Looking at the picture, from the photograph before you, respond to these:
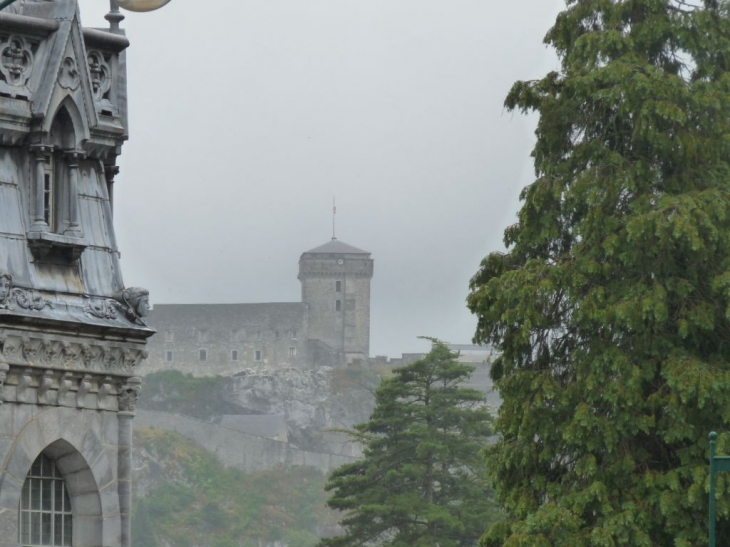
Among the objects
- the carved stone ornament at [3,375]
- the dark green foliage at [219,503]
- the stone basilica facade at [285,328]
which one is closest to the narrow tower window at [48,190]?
the carved stone ornament at [3,375]

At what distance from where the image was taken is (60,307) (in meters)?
12.7

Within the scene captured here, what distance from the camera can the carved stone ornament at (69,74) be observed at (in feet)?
42.8

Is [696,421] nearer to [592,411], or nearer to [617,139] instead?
[592,411]

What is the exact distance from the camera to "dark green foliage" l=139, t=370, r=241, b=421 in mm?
159625

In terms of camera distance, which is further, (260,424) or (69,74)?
(260,424)

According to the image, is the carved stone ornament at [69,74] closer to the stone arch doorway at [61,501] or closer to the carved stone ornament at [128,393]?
the carved stone ornament at [128,393]

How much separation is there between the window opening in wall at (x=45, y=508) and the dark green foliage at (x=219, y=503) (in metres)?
118

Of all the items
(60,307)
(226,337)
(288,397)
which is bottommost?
Answer: (60,307)

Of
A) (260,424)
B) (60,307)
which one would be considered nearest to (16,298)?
(60,307)

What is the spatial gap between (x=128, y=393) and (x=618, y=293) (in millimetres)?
9616

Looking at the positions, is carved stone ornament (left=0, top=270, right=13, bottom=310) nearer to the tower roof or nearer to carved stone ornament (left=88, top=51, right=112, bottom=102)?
carved stone ornament (left=88, top=51, right=112, bottom=102)

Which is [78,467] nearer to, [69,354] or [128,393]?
[128,393]

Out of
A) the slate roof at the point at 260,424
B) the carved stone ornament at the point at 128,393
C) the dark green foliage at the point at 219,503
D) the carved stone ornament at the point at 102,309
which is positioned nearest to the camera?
the carved stone ornament at the point at 102,309

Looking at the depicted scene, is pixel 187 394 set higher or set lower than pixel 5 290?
higher
